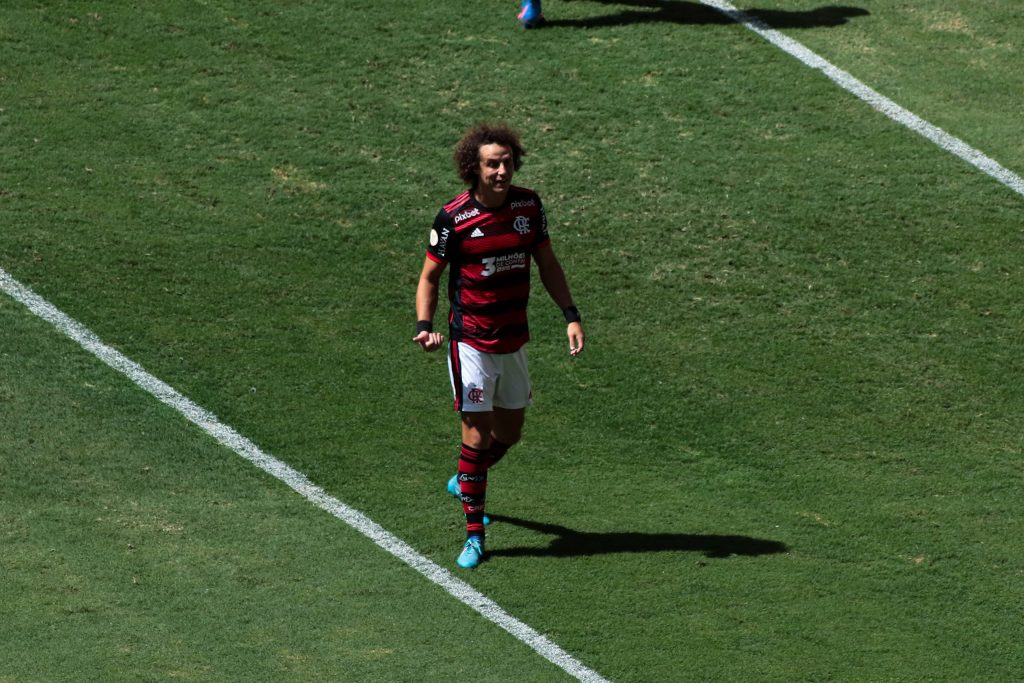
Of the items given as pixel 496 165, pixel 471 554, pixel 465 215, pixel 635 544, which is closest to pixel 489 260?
pixel 465 215

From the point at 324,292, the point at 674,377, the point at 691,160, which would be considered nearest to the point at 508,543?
the point at 674,377

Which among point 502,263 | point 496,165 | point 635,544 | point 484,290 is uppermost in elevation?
point 496,165

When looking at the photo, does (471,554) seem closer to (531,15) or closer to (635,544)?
(635,544)

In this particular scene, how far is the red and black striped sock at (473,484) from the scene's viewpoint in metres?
8.92

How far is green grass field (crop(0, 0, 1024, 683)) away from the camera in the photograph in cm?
841

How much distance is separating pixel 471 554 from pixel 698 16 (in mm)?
7787

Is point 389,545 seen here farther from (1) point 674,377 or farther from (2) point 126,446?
(1) point 674,377

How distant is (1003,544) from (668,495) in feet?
6.34

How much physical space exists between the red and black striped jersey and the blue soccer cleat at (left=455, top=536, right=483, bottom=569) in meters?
1.06

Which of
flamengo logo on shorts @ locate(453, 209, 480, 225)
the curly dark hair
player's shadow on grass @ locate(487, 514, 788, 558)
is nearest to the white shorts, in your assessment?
flamengo logo on shorts @ locate(453, 209, 480, 225)

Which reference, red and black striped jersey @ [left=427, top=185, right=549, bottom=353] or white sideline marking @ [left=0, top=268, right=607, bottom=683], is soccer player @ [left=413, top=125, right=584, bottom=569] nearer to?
red and black striped jersey @ [left=427, top=185, right=549, bottom=353]

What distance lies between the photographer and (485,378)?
29.0ft

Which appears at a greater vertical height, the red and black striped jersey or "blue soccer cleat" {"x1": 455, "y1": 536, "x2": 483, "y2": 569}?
the red and black striped jersey

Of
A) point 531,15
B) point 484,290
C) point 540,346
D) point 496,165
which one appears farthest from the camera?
point 531,15
